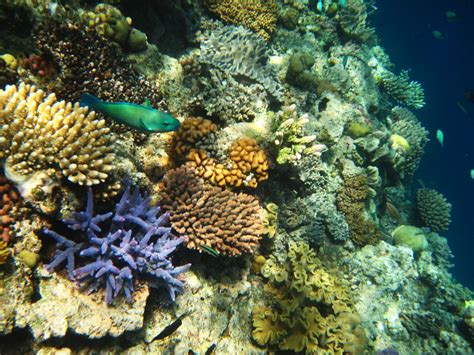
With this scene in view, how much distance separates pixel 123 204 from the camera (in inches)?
134

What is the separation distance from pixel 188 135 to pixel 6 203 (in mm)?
2444

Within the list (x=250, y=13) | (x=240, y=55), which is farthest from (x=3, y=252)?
(x=250, y=13)

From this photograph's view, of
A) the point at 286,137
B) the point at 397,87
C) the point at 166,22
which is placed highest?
the point at 397,87

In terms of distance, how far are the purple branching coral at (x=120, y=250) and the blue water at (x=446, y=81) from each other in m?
31.0

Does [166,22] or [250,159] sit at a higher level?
[166,22]

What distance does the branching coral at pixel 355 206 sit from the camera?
287 inches

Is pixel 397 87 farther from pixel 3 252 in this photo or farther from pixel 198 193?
pixel 3 252

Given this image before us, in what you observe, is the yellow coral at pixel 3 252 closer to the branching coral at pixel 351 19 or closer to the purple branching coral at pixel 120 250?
the purple branching coral at pixel 120 250

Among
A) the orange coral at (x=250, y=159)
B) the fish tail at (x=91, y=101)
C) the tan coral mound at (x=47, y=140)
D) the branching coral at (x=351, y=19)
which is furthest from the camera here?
the branching coral at (x=351, y=19)

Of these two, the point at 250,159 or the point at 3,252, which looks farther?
the point at 250,159

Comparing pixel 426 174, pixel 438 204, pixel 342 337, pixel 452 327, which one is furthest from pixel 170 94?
pixel 426 174

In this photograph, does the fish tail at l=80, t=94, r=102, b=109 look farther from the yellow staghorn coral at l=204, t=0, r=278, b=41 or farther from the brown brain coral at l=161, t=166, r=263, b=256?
the yellow staghorn coral at l=204, t=0, r=278, b=41

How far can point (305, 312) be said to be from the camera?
16.5ft

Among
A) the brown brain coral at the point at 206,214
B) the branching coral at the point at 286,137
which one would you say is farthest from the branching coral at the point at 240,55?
the brown brain coral at the point at 206,214
